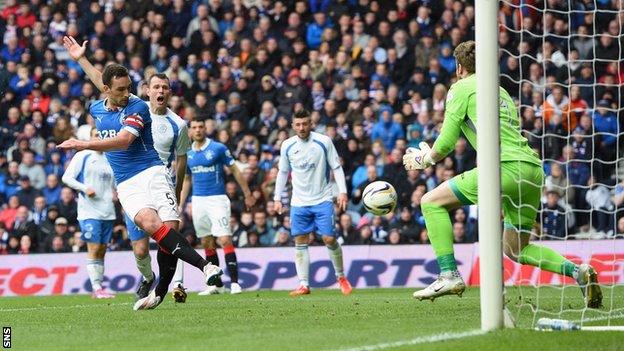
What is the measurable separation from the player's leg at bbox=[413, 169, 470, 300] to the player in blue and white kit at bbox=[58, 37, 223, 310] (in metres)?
2.18

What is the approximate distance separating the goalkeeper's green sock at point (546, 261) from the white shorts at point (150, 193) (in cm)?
341

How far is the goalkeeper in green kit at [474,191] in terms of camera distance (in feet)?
33.8

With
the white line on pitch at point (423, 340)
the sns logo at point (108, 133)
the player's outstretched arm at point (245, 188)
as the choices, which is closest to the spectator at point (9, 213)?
the player's outstretched arm at point (245, 188)

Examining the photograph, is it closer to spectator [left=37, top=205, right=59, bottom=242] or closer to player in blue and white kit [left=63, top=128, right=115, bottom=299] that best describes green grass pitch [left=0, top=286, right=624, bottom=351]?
player in blue and white kit [left=63, top=128, right=115, bottom=299]

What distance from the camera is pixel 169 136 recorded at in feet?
46.8

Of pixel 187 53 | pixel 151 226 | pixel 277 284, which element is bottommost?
pixel 277 284

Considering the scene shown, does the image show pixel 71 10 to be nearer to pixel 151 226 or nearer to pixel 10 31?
pixel 10 31

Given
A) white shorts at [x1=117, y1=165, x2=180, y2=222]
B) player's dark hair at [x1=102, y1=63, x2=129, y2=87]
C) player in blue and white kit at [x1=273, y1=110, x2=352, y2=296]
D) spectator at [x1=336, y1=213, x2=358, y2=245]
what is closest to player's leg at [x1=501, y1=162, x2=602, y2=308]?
white shorts at [x1=117, y1=165, x2=180, y2=222]

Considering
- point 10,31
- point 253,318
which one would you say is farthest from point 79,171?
point 10,31

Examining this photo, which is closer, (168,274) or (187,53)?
(168,274)

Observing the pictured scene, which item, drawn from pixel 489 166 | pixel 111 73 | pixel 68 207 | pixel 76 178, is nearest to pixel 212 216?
pixel 76 178

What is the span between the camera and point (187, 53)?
2530cm

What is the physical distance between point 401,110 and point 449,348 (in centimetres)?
1539

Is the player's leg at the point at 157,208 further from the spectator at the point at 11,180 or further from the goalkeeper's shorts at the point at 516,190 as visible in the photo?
the spectator at the point at 11,180
